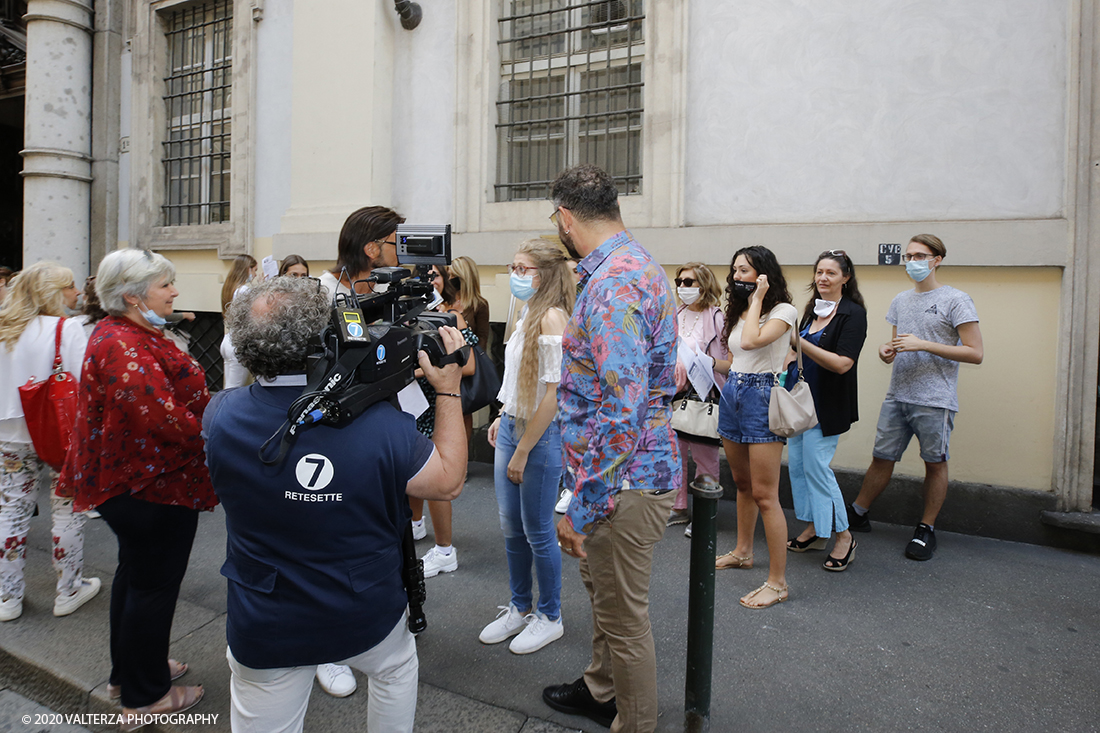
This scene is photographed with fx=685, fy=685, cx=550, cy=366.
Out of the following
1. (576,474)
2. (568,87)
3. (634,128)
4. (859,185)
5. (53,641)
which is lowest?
(53,641)

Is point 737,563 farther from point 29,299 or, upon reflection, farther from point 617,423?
point 29,299

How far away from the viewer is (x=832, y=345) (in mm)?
4074

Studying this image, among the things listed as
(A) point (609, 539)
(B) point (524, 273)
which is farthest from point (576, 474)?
(B) point (524, 273)

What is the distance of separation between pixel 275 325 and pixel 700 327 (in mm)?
3659

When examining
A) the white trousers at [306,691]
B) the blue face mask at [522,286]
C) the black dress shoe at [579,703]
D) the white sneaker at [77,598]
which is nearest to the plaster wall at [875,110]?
the blue face mask at [522,286]

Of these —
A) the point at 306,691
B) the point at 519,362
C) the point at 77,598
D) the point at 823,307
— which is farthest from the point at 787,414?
the point at 77,598

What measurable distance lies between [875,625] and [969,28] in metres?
4.08

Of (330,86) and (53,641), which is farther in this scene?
(330,86)

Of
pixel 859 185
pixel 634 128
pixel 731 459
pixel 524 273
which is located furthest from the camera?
pixel 634 128

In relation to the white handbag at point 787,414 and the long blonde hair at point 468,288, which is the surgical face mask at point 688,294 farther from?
the long blonde hair at point 468,288

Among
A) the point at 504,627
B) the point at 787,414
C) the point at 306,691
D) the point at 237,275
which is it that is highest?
the point at 237,275

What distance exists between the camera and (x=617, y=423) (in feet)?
6.78

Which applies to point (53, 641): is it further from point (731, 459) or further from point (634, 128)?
point (634, 128)

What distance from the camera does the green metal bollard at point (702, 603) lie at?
2383mm
